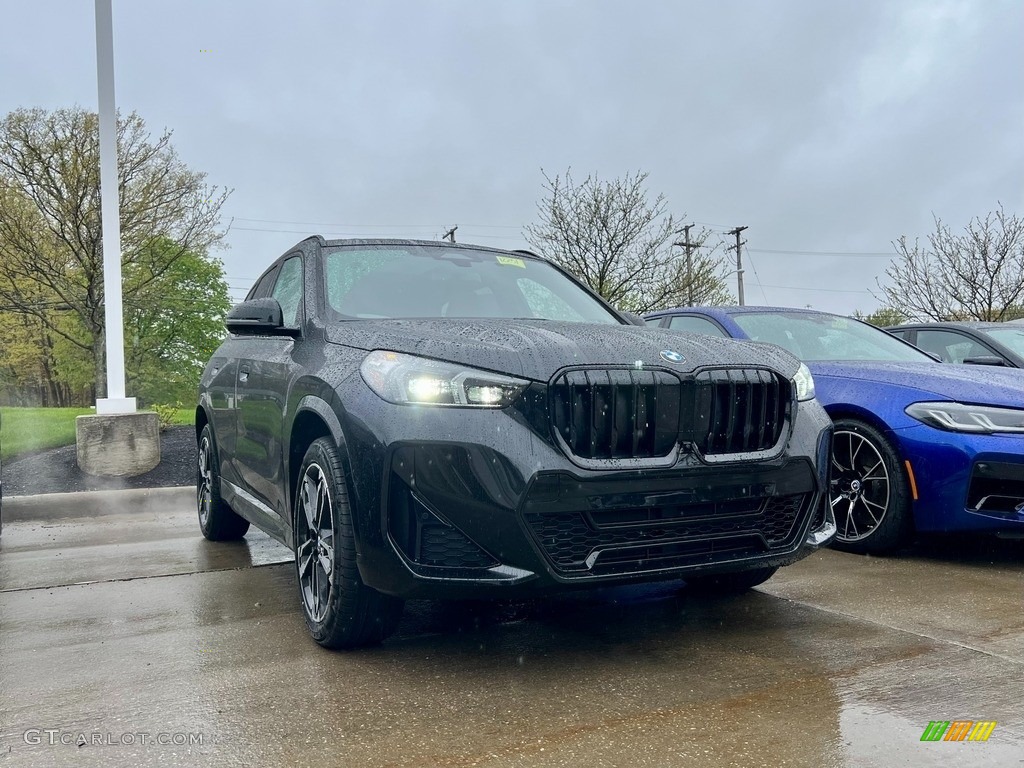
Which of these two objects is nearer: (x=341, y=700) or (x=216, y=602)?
(x=341, y=700)

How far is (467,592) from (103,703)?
47.9 inches

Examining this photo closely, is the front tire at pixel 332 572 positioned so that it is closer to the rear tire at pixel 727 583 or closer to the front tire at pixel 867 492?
the rear tire at pixel 727 583

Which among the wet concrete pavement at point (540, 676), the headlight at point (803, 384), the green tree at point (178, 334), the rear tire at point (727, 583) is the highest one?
the green tree at point (178, 334)

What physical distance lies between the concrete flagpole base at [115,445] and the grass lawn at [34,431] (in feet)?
4.28

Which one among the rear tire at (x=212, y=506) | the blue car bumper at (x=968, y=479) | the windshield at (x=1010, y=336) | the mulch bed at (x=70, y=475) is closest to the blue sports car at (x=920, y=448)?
the blue car bumper at (x=968, y=479)

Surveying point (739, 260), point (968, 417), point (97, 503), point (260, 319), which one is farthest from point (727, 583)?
point (739, 260)

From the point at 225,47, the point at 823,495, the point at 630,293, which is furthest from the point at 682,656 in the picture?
the point at 630,293

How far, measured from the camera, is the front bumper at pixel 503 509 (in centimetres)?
295

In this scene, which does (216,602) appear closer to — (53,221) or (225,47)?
(225,47)

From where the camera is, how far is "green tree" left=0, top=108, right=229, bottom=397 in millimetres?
18141

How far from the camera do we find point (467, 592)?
3016 mm

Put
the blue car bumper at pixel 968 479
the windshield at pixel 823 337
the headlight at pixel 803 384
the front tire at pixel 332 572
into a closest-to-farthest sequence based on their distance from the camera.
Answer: the front tire at pixel 332 572
the headlight at pixel 803 384
the blue car bumper at pixel 968 479
the windshield at pixel 823 337

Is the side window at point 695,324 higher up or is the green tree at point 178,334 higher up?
the green tree at point 178,334

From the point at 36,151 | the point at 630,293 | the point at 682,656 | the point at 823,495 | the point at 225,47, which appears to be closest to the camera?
the point at 682,656
